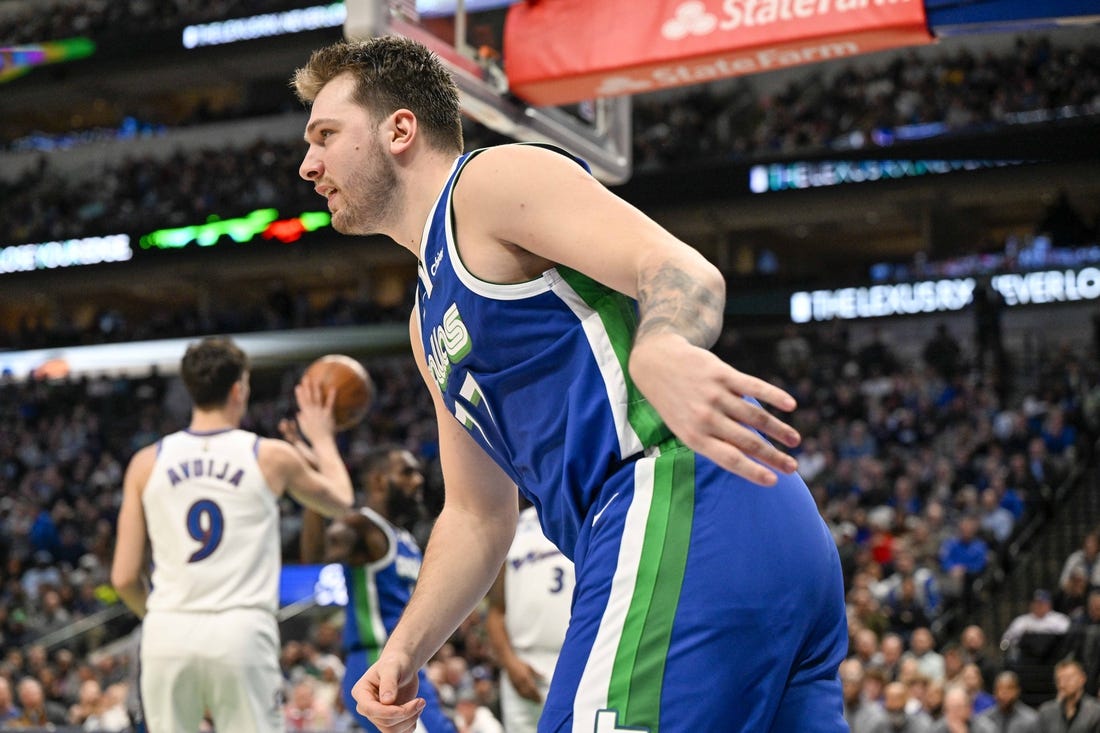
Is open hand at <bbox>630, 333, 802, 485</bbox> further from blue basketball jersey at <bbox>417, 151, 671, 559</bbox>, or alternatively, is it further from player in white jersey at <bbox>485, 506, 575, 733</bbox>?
player in white jersey at <bbox>485, 506, 575, 733</bbox>

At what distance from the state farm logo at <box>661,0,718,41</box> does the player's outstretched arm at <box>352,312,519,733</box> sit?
10.7ft

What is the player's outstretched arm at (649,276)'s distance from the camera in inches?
66.6

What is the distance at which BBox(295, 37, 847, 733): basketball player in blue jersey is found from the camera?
187 centimetres

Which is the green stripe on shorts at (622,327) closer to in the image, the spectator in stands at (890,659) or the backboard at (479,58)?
the backboard at (479,58)

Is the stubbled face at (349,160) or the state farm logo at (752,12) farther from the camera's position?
the state farm logo at (752,12)

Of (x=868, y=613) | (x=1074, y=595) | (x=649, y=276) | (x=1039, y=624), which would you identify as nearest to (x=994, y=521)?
(x=1074, y=595)

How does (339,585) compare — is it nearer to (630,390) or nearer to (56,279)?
(56,279)

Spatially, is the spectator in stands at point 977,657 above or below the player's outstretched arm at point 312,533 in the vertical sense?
below

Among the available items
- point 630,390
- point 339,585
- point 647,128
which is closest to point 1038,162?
point 647,128

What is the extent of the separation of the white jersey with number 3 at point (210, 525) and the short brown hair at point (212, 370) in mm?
157

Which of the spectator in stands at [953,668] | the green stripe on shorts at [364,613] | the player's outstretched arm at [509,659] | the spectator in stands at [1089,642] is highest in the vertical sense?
the green stripe on shorts at [364,613]

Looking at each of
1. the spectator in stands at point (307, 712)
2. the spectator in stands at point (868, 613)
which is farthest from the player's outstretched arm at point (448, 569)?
the spectator in stands at point (307, 712)

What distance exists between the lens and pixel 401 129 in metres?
2.45

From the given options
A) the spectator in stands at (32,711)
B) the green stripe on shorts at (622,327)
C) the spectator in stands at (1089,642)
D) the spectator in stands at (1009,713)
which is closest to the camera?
the green stripe on shorts at (622,327)
